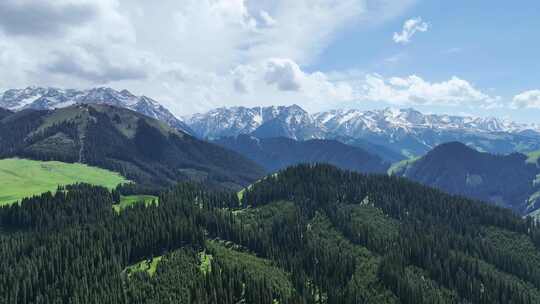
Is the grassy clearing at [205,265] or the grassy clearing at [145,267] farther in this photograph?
the grassy clearing at [145,267]

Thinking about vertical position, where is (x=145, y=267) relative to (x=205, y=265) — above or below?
below

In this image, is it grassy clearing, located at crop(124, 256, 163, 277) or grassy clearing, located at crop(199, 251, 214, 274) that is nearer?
grassy clearing, located at crop(199, 251, 214, 274)

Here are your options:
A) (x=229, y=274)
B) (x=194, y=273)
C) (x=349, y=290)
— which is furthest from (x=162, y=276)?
(x=349, y=290)

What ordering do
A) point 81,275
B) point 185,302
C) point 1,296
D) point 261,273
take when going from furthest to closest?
point 261,273 → point 81,275 → point 1,296 → point 185,302

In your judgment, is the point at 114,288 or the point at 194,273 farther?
the point at 194,273

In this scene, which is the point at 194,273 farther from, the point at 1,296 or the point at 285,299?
the point at 1,296

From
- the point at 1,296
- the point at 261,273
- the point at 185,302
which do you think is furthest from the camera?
the point at 261,273

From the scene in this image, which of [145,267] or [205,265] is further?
[205,265]

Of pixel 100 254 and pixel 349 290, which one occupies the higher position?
pixel 100 254
